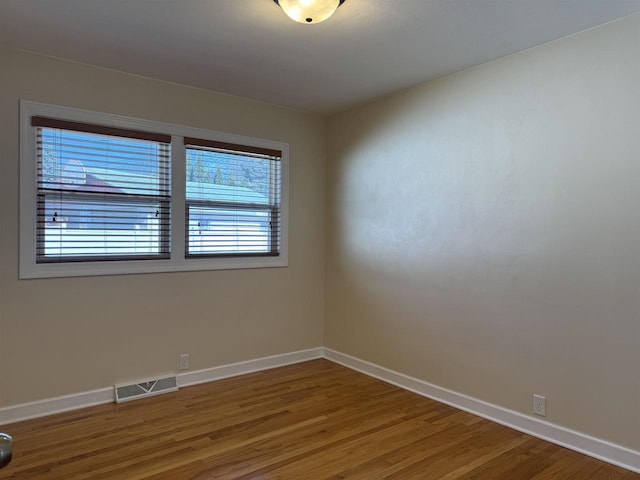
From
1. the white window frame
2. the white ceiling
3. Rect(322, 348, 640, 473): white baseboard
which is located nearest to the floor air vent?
the white window frame

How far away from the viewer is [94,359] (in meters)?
3.30

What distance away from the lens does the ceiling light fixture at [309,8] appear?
2.14m

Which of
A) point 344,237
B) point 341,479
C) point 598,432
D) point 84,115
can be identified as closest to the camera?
point 341,479

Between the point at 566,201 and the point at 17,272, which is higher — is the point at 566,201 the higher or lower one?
the higher one

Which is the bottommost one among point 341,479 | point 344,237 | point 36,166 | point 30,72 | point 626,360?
point 341,479

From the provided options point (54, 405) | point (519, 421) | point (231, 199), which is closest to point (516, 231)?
point (519, 421)

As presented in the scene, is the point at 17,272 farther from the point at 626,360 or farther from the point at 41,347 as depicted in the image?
the point at 626,360

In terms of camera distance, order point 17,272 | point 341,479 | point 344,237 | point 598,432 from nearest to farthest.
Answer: point 341,479 → point 598,432 → point 17,272 → point 344,237

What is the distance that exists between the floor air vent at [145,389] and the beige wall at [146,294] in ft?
0.25

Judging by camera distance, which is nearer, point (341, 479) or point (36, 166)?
point (341, 479)

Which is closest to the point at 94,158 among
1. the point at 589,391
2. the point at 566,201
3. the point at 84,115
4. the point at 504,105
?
the point at 84,115

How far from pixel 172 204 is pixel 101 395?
1.60 meters

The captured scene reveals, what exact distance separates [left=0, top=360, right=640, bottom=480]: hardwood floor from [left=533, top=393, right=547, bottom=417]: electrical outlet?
0.17 m

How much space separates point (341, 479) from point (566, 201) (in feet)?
7.04
